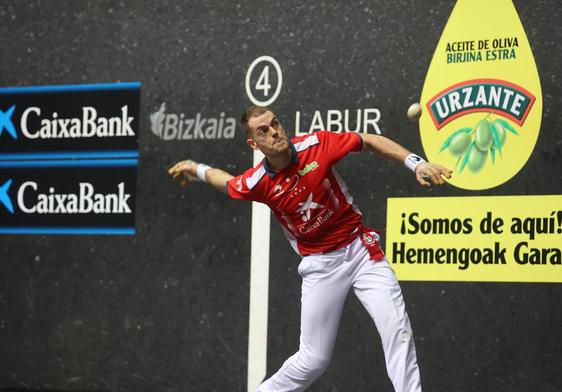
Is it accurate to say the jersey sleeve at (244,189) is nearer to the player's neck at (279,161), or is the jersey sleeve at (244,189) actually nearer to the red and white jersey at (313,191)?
the red and white jersey at (313,191)

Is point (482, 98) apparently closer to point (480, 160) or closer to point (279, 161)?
point (480, 160)

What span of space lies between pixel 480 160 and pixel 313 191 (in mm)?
1108

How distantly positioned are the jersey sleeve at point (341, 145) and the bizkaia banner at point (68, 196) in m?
1.78

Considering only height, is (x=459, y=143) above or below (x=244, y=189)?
above

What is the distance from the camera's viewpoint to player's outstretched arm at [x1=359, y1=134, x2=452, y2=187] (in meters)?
3.56

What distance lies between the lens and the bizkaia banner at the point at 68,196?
17.8 feet

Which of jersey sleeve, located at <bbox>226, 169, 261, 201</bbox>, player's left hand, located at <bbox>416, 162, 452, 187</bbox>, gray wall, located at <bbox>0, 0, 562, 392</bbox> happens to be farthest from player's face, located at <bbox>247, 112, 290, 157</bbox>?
gray wall, located at <bbox>0, 0, 562, 392</bbox>

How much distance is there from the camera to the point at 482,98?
4656mm

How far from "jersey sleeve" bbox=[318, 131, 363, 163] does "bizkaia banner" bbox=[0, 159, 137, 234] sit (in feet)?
5.85

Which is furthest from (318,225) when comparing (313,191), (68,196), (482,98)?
(68,196)

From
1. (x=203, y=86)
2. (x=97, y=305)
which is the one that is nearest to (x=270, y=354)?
(x=97, y=305)

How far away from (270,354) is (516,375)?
4.07ft

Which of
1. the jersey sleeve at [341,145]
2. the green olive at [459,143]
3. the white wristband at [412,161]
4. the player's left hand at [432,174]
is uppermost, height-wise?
the green olive at [459,143]

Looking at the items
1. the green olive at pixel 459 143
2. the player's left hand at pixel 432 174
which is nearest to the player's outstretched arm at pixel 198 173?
the player's left hand at pixel 432 174
